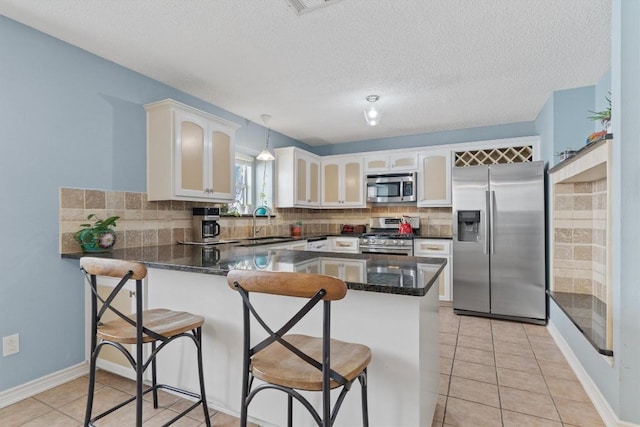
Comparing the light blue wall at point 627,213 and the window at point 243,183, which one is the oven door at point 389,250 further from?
the light blue wall at point 627,213

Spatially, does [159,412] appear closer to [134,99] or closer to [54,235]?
[54,235]

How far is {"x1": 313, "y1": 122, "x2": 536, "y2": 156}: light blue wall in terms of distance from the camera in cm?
446

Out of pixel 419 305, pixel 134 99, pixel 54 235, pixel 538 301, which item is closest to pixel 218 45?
pixel 134 99

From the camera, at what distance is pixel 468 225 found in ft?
13.2

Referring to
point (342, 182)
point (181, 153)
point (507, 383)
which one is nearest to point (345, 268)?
point (507, 383)

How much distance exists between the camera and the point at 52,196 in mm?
2338

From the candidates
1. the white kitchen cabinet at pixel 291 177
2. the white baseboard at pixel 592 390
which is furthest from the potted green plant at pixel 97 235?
the white baseboard at pixel 592 390

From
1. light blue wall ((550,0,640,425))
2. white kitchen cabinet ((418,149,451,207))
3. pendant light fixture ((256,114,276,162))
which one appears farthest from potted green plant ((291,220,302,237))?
light blue wall ((550,0,640,425))

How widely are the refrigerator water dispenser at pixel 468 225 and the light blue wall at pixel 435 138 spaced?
4.30 ft

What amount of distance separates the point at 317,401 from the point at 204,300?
835 mm

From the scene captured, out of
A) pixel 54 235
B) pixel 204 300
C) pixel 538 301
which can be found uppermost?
pixel 54 235

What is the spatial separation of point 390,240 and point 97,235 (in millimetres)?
3360

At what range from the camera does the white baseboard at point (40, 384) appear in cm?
210

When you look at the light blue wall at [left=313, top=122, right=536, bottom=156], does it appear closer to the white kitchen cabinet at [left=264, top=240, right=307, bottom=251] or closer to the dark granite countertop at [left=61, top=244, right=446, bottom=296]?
the white kitchen cabinet at [left=264, top=240, right=307, bottom=251]
